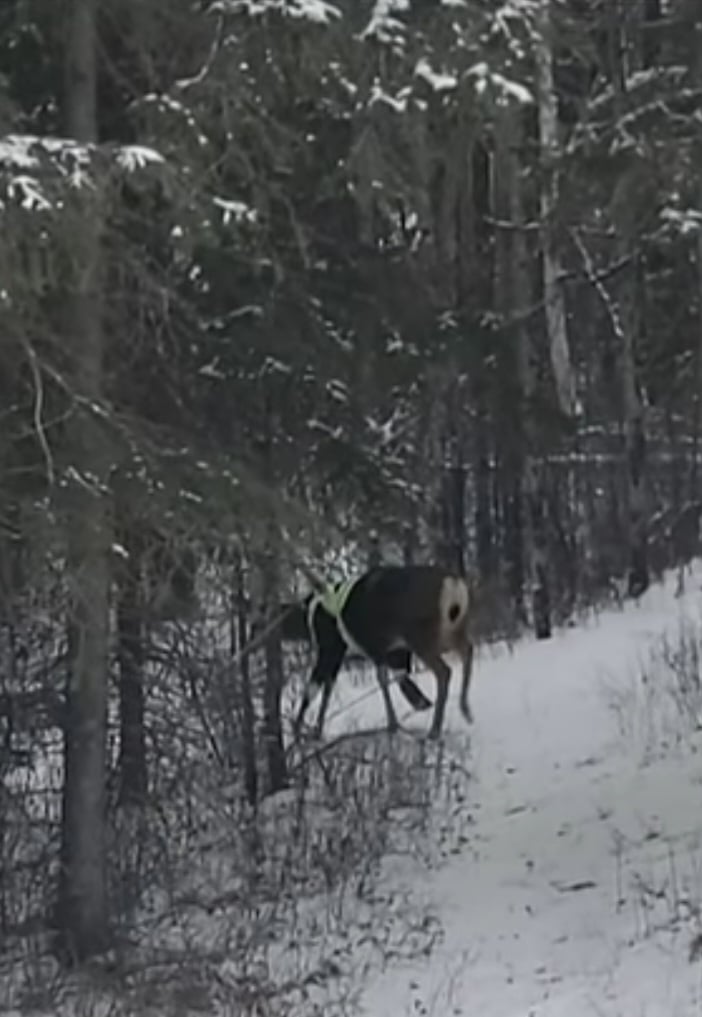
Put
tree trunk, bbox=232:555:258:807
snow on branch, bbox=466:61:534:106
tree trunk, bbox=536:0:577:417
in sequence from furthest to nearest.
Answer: tree trunk, bbox=232:555:258:807
tree trunk, bbox=536:0:577:417
snow on branch, bbox=466:61:534:106

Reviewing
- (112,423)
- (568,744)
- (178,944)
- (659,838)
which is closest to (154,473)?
(112,423)

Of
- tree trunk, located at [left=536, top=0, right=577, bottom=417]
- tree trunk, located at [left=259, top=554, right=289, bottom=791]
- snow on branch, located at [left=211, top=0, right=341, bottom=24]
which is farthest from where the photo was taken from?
tree trunk, located at [left=259, top=554, right=289, bottom=791]

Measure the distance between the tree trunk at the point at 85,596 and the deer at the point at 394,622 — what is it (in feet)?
14.8

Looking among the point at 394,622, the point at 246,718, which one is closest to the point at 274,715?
the point at 246,718

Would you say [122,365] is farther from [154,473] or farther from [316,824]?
[316,824]

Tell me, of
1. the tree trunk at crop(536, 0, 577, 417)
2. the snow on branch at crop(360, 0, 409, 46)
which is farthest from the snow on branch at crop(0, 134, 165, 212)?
the tree trunk at crop(536, 0, 577, 417)

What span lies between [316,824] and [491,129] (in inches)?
197

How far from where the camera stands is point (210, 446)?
8.91 metres

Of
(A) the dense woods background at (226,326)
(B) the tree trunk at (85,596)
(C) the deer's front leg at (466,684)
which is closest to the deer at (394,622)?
(C) the deer's front leg at (466,684)

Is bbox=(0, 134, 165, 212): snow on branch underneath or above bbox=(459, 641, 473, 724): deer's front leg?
above

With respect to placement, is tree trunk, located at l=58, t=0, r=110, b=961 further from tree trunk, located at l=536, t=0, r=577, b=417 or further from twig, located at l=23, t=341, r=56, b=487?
tree trunk, located at l=536, t=0, r=577, b=417

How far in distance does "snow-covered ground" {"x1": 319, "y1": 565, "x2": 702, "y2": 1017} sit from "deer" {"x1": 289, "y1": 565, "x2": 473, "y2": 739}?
59cm

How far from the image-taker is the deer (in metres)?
13.6

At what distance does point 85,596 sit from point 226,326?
2763 mm
